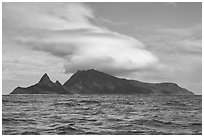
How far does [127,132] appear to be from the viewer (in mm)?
15688

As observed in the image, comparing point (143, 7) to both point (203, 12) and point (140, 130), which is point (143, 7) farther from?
point (140, 130)

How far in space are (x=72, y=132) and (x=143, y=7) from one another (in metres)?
6.54

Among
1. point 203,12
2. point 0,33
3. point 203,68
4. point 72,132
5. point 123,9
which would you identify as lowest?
point 72,132

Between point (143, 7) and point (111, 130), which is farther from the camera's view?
point (111, 130)

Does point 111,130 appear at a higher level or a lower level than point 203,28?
lower

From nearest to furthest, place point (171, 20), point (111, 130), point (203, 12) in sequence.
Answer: point (203, 12), point (171, 20), point (111, 130)

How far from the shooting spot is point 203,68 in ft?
34.5

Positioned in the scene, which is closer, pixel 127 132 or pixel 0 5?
pixel 0 5

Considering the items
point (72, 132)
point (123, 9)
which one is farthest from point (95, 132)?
point (123, 9)

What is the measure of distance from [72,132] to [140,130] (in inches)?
133

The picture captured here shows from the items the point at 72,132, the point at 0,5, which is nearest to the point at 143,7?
the point at 0,5

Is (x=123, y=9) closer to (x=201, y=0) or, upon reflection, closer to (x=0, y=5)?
(x=201, y=0)

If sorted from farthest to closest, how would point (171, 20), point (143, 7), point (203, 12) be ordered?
point (171, 20) < point (143, 7) < point (203, 12)

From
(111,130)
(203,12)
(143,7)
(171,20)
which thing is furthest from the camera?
(111,130)
